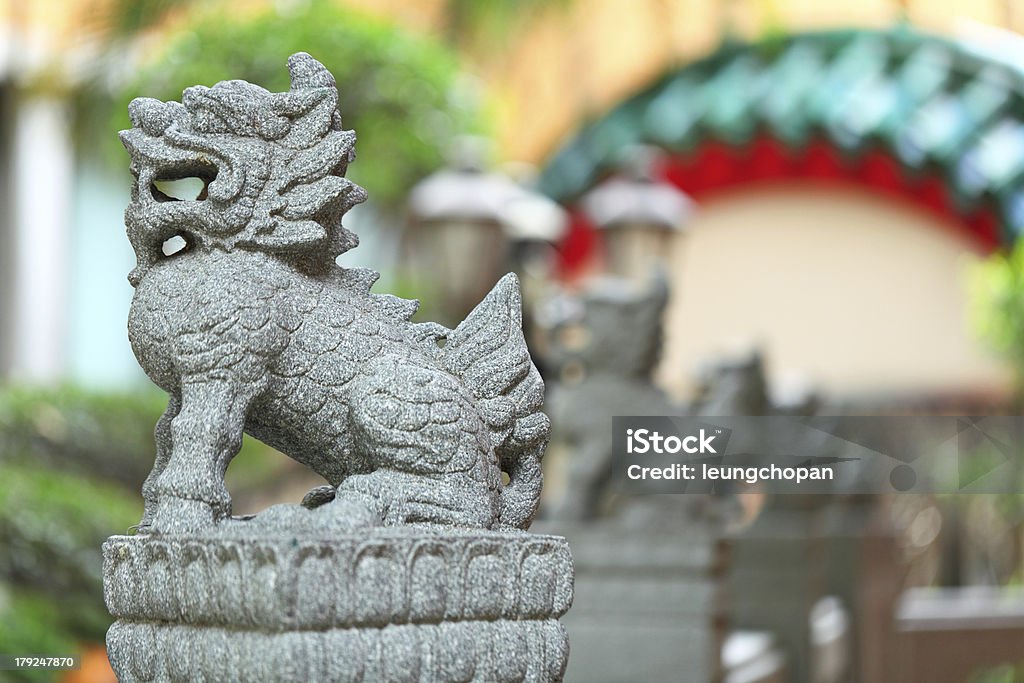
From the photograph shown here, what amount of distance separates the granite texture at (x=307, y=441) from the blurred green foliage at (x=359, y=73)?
4.53 m

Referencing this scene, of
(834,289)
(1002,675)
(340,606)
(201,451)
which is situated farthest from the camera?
(834,289)

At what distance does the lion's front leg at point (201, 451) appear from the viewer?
2.43 meters

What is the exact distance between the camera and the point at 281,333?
2.57 m

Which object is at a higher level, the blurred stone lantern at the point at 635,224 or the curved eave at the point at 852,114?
the curved eave at the point at 852,114

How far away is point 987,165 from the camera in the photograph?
1362 centimetres

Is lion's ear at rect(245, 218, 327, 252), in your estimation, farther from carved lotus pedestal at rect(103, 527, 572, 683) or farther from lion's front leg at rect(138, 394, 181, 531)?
carved lotus pedestal at rect(103, 527, 572, 683)

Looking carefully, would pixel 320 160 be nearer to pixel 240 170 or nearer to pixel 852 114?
pixel 240 170

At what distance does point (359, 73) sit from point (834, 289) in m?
9.68

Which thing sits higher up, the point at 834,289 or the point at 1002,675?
the point at 834,289

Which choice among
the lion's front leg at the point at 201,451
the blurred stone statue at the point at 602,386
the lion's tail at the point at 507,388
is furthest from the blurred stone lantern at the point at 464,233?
the lion's front leg at the point at 201,451

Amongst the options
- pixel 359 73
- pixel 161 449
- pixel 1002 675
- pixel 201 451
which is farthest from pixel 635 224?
pixel 201 451

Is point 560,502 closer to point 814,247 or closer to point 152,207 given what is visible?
point 152,207

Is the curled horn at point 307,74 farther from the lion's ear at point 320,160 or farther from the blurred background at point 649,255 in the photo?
the blurred background at point 649,255

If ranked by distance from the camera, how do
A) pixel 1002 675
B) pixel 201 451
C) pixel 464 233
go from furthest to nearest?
pixel 1002 675 → pixel 464 233 → pixel 201 451
